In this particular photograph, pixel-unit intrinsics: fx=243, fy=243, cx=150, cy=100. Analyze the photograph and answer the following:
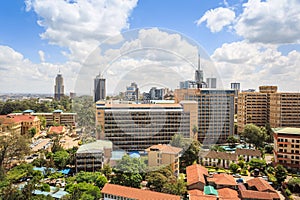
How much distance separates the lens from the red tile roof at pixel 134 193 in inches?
114

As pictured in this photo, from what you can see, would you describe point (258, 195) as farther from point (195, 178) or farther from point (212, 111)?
point (212, 111)

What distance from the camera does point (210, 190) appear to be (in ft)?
11.4

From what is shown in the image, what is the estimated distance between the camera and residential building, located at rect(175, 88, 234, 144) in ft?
16.4

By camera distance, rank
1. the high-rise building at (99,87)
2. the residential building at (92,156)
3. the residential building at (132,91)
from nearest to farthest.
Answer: the high-rise building at (99,87), the residential building at (132,91), the residential building at (92,156)

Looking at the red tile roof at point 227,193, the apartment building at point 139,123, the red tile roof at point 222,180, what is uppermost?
the apartment building at point 139,123

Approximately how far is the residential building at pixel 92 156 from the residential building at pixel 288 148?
3450 millimetres

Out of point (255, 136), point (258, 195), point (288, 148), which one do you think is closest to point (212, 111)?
point (255, 136)

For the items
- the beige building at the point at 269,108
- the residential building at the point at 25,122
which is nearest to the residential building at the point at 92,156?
the residential building at the point at 25,122

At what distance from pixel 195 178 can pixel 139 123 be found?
1.23m

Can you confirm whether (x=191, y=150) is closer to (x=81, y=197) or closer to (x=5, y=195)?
(x=81, y=197)

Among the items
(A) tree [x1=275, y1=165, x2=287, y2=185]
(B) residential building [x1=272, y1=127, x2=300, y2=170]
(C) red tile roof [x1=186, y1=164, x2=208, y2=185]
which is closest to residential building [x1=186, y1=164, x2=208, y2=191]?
(C) red tile roof [x1=186, y1=164, x2=208, y2=185]

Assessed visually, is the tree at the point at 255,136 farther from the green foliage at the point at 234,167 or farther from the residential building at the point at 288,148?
the green foliage at the point at 234,167

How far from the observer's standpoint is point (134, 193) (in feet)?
9.98

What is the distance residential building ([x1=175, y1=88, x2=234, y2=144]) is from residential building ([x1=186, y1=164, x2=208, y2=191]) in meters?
0.80
